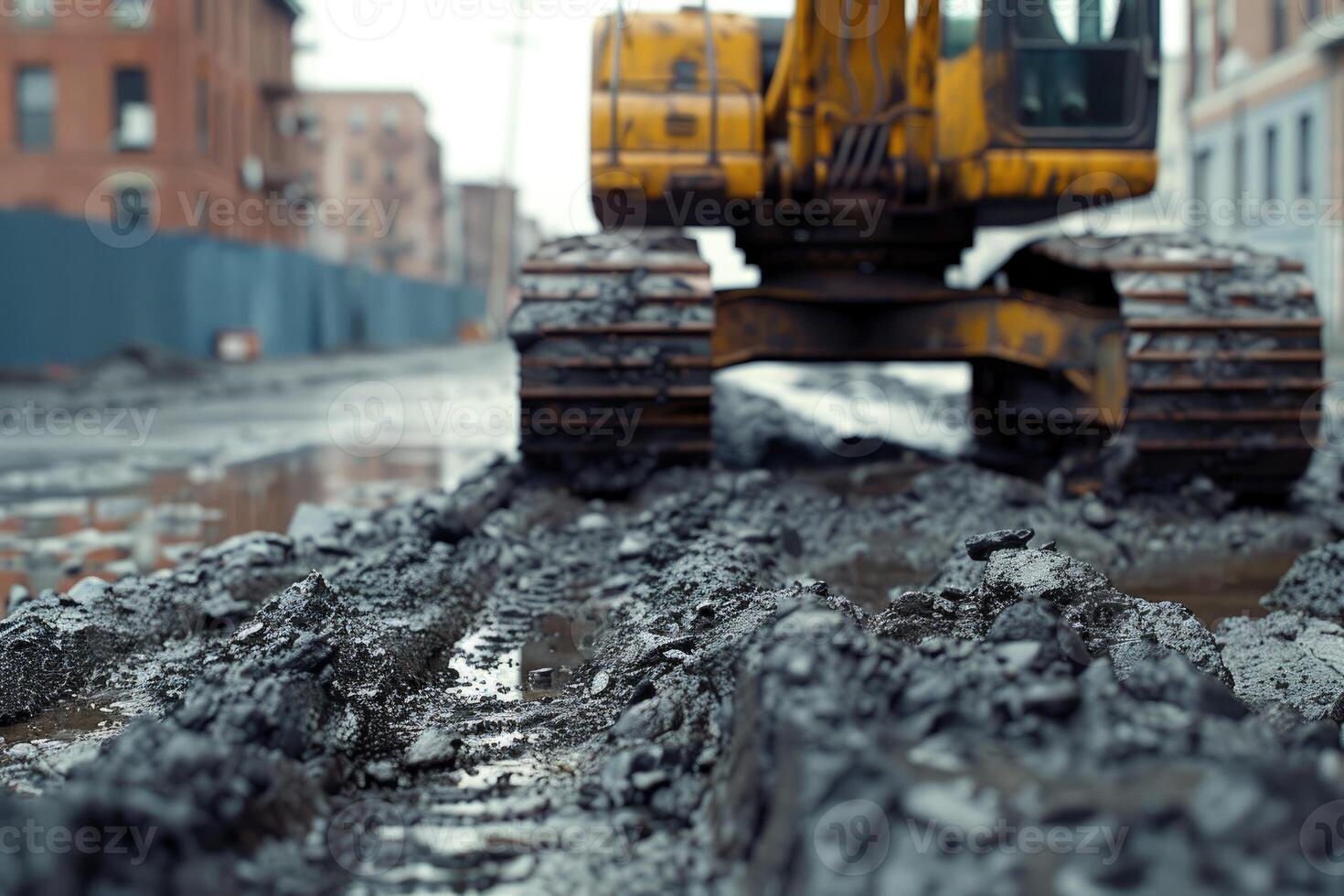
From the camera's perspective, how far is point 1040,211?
7.09m

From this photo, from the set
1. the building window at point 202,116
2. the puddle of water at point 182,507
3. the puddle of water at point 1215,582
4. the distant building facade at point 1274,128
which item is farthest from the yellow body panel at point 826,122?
the building window at point 202,116

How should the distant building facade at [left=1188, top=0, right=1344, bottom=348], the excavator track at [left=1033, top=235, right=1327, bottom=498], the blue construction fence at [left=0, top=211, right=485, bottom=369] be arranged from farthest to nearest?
the distant building facade at [left=1188, top=0, right=1344, bottom=348] → the blue construction fence at [left=0, top=211, right=485, bottom=369] → the excavator track at [left=1033, top=235, right=1327, bottom=498]

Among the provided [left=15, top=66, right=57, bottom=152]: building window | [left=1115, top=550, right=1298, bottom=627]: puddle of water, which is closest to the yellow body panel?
[left=1115, top=550, right=1298, bottom=627]: puddle of water

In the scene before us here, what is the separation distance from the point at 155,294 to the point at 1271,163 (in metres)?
23.9

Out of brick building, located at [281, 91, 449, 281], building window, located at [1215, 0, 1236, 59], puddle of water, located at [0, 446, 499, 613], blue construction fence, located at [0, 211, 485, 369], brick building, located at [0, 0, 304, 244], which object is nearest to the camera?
puddle of water, located at [0, 446, 499, 613]

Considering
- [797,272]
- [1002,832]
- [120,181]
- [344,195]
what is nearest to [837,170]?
[797,272]

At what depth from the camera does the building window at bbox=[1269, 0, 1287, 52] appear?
28.6 meters

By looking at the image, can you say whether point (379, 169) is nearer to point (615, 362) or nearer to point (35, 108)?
point (35, 108)

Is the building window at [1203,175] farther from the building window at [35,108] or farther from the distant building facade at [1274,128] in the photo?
the building window at [35,108]

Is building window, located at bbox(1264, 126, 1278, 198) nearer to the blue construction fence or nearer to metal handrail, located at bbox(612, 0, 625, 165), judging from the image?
the blue construction fence

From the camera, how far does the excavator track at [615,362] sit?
6266mm

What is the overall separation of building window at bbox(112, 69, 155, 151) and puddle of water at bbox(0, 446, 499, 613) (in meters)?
23.7

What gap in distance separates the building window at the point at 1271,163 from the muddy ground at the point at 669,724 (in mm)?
27464

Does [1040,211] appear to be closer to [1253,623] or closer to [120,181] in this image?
[1253,623]
